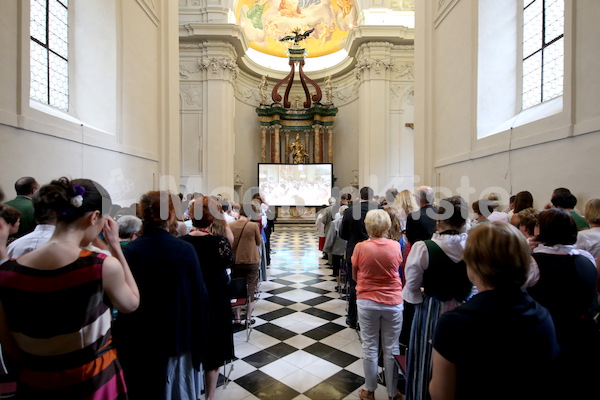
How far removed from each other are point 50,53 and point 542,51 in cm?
780

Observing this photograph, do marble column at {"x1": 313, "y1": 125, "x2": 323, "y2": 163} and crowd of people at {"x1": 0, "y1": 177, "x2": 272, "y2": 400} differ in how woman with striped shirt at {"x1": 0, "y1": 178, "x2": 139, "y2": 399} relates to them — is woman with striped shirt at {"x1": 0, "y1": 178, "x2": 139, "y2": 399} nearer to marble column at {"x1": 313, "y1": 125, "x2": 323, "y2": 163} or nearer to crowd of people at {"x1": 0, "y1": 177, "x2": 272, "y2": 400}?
crowd of people at {"x1": 0, "y1": 177, "x2": 272, "y2": 400}

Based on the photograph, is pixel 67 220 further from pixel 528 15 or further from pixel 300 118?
pixel 300 118

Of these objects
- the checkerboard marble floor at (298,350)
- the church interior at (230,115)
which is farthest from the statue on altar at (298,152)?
the checkerboard marble floor at (298,350)

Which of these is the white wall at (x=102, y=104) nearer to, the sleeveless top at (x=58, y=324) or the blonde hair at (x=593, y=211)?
the sleeveless top at (x=58, y=324)

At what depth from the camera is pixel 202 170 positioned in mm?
13461

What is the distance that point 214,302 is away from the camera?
2.55m

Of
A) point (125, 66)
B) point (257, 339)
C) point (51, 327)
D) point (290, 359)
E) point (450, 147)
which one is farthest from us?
point (450, 147)

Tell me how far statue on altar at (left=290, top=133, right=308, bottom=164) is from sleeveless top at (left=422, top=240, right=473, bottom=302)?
1543 centimetres

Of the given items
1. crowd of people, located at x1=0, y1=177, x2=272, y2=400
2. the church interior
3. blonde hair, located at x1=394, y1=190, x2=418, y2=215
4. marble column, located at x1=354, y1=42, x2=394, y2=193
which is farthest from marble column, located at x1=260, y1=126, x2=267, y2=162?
crowd of people, located at x1=0, y1=177, x2=272, y2=400

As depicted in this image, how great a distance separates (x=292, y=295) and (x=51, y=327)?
15.9 feet

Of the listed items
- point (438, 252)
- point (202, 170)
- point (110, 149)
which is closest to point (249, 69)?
point (202, 170)

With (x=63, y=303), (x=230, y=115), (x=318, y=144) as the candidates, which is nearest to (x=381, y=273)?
(x=63, y=303)

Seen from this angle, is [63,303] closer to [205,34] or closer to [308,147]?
[205,34]

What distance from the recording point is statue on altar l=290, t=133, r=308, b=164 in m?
17.5
